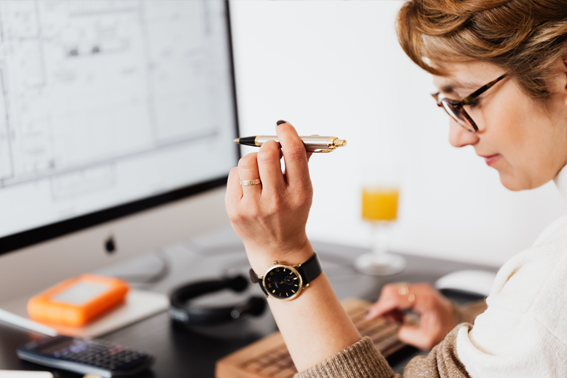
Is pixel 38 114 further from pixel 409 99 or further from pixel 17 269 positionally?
pixel 409 99

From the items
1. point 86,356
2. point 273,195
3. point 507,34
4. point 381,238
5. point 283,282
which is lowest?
point 381,238

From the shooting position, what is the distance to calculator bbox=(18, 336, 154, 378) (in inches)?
27.1

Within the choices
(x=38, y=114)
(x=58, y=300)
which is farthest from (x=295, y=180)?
(x=58, y=300)

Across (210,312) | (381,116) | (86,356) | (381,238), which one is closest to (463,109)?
(210,312)

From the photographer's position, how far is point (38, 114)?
755 mm

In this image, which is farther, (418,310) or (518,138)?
(418,310)

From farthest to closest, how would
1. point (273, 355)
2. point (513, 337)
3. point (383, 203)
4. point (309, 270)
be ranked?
point (383, 203) < point (273, 355) < point (309, 270) < point (513, 337)

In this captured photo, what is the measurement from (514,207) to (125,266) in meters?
0.92

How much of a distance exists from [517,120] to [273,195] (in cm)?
31

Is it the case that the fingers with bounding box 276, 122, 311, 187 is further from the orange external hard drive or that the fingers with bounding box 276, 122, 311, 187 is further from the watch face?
the orange external hard drive

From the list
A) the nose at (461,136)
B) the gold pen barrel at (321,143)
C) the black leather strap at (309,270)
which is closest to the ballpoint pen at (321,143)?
the gold pen barrel at (321,143)

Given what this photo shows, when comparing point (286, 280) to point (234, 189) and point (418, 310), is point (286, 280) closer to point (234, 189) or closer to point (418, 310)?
point (234, 189)

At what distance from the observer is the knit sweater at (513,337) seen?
1.67 ft

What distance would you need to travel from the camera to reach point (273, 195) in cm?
59
